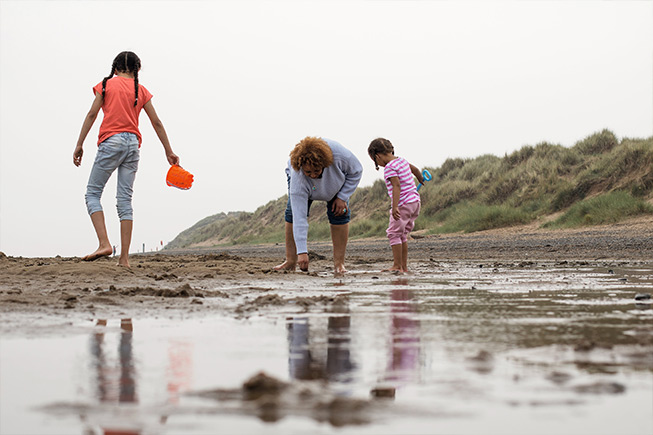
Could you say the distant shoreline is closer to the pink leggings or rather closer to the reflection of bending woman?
the pink leggings

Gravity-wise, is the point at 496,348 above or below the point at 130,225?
below

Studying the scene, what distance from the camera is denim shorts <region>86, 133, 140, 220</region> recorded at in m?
7.34

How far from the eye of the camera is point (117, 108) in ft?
24.0

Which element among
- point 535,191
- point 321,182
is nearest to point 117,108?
point 321,182

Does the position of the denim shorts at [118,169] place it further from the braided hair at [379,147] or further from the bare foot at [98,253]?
the braided hair at [379,147]

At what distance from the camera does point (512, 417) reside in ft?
5.58

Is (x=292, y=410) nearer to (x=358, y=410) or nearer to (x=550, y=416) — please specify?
(x=358, y=410)

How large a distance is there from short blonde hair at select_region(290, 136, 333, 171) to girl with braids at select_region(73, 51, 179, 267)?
5.64ft

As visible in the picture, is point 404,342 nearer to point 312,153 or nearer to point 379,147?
point 312,153

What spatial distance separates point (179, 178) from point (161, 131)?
540 mm

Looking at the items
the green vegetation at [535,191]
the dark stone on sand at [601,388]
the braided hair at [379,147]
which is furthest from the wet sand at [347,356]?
the green vegetation at [535,191]

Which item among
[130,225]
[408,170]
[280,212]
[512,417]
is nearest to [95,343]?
[512,417]

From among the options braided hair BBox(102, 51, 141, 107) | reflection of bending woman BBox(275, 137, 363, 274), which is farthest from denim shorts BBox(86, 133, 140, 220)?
reflection of bending woman BBox(275, 137, 363, 274)

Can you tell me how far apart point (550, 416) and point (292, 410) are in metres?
0.61
